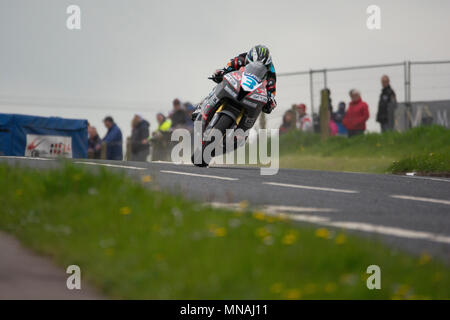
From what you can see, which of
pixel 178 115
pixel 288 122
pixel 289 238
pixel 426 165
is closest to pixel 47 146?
pixel 178 115

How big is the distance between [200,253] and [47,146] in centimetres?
1777

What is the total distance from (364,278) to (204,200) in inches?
128

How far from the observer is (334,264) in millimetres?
5199

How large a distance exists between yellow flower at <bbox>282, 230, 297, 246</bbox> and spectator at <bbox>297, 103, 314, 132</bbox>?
58.8 ft

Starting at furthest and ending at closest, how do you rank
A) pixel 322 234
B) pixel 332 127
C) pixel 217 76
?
pixel 332 127 < pixel 217 76 < pixel 322 234

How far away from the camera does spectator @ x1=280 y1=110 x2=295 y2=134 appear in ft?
79.5

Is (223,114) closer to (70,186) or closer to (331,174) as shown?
(331,174)

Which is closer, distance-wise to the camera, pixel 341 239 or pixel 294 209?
pixel 341 239

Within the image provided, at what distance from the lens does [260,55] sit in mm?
13102

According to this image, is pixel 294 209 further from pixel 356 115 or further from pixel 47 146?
pixel 47 146

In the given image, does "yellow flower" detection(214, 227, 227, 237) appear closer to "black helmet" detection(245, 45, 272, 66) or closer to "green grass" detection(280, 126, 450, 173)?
"black helmet" detection(245, 45, 272, 66)

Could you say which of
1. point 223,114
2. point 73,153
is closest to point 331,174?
point 223,114

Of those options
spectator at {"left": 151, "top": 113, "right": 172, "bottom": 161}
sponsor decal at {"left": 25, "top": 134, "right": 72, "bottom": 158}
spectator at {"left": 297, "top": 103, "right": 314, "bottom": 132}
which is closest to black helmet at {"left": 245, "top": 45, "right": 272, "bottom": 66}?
spectator at {"left": 151, "top": 113, "right": 172, "bottom": 161}

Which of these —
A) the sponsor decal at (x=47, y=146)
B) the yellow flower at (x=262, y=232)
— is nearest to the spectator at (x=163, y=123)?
the sponsor decal at (x=47, y=146)
